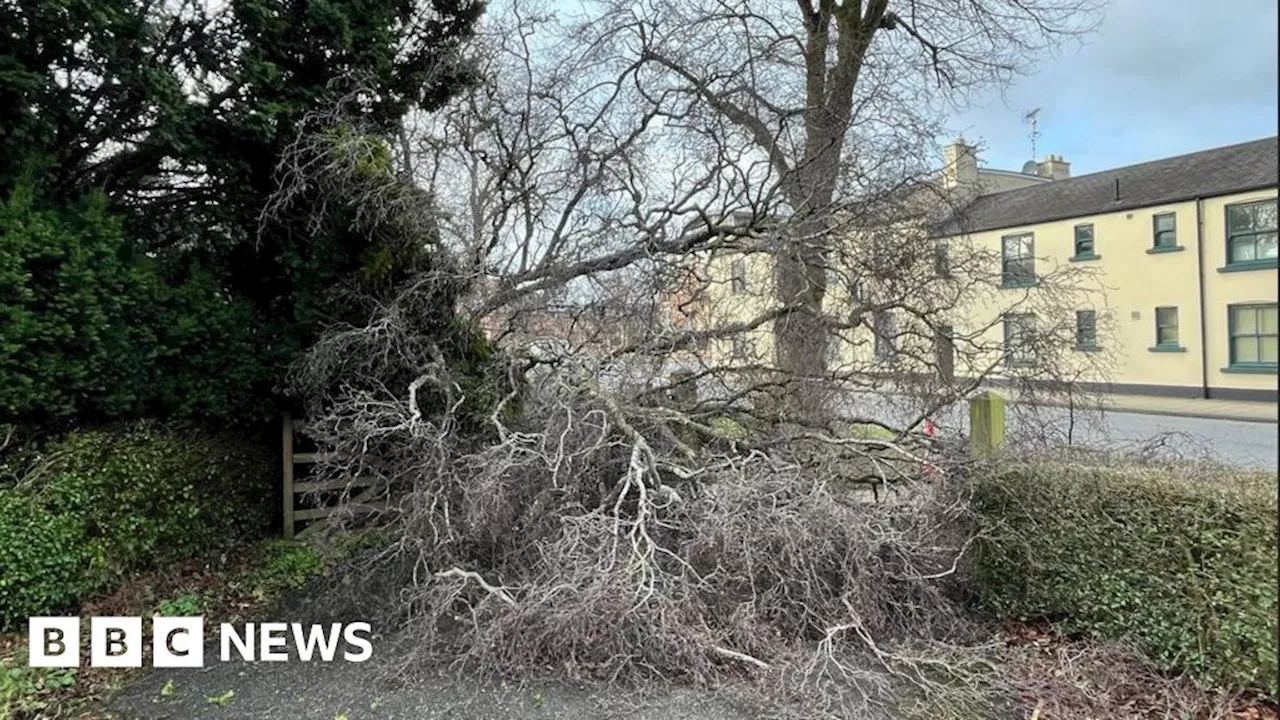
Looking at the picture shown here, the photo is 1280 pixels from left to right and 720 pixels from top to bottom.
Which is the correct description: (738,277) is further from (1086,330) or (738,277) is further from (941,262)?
(1086,330)

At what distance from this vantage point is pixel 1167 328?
575cm

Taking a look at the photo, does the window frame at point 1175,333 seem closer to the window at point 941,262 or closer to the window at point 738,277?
the window at point 941,262

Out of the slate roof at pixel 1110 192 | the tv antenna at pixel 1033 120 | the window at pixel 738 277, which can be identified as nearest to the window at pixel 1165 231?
the slate roof at pixel 1110 192

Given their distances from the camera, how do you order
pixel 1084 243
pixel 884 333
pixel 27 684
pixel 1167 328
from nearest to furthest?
pixel 27 684 < pixel 1167 328 < pixel 884 333 < pixel 1084 243

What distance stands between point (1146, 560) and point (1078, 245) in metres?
5.52

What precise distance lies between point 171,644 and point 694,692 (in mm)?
3010

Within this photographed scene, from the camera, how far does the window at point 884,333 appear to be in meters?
6.30

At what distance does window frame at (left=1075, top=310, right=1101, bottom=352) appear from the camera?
5.80 m

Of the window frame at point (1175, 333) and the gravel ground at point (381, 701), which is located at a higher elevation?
the window frame at point (1175, 333)

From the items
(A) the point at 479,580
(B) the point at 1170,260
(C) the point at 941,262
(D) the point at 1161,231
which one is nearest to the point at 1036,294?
(C) the point at 941,262

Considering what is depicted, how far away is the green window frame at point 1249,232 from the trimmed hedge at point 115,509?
595 cm

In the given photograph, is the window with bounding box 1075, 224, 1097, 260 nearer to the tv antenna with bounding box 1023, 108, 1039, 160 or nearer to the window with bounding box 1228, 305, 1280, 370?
the tv antenna with bounding box 1023, 108, 1039, 160

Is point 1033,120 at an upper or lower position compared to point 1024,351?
upper

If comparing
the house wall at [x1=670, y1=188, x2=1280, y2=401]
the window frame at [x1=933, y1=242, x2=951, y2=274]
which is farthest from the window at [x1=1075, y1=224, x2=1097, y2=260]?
the window frame at [x1=933, y1=242, x2=951, y2=274]
